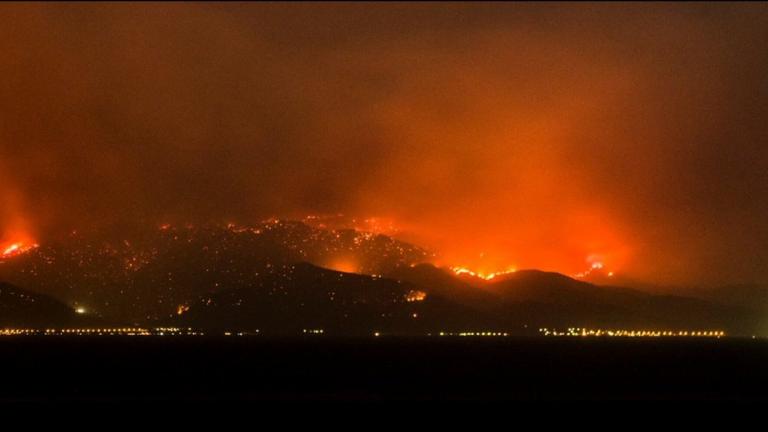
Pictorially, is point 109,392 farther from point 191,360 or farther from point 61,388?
point 191,360

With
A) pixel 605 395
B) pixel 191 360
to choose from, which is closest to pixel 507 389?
pixel 605 395

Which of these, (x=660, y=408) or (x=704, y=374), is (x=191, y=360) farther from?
(x=660, y=408)

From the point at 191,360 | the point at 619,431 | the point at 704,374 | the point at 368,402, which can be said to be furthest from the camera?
the point at 191,360

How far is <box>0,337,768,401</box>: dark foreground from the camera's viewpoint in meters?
67.4

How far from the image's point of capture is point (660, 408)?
5538cm

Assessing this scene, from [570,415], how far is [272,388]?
2717 centimetres

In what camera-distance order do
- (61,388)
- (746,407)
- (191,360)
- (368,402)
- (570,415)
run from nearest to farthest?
(570,415), (746,407), (368,402), (61,388), (191,360)

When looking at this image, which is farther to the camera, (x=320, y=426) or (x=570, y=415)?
(x=570, y=415)

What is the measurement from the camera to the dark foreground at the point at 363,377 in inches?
2655

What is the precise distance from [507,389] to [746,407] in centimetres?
2110

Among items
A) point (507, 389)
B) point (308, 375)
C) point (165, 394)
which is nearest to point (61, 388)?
point (165, 394)

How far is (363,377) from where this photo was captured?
88.1m

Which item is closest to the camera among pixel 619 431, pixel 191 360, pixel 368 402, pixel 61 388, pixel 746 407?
pixel 619 431

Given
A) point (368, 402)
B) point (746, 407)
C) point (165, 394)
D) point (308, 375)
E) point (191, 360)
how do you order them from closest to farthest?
point (746, 407), point (368, 402), point (165, 394), point (308, 375), point (191, 360)
